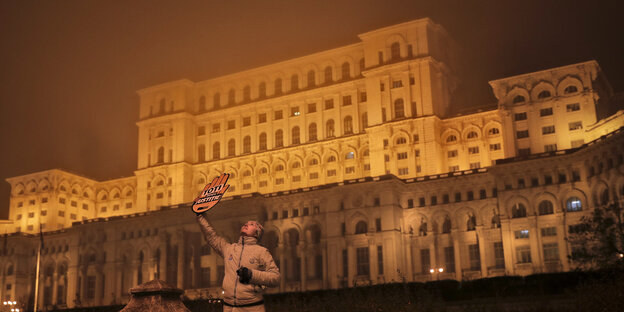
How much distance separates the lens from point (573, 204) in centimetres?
9244

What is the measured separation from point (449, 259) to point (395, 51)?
37702mm

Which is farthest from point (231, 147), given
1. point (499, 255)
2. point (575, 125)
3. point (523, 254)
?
point (575, 125)

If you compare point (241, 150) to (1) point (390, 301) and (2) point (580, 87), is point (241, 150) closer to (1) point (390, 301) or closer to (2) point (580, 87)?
(2) point (580, 87)

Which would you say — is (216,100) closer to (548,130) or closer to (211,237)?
(548,130)

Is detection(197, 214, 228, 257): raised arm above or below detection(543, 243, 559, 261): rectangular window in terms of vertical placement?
below

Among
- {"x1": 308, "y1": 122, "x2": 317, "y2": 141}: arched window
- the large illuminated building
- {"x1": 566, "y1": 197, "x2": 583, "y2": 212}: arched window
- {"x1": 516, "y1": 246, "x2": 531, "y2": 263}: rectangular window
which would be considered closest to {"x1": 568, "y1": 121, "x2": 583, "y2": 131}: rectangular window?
the large illuminated building

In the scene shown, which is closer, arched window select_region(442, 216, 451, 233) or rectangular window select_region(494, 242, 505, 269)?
rectangular window select_region(494, 242, 505, 269)

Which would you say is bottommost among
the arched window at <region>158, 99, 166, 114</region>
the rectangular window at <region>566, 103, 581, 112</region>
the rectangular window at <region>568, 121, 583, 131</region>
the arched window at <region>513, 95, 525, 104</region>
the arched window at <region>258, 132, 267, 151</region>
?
the rectangular window at <region>568, 121, 583, 131</region>

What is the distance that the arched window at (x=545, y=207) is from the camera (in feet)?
308

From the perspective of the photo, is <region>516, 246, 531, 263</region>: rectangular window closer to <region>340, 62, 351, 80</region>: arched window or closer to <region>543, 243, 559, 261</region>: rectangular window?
<region>543, 243, 559, 261</region>: rectangular window

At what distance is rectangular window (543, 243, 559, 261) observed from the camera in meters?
91.6

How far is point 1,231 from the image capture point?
144m

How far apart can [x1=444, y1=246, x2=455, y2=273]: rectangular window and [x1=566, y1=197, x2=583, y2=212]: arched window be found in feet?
52.1

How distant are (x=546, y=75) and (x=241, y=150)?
179ft
